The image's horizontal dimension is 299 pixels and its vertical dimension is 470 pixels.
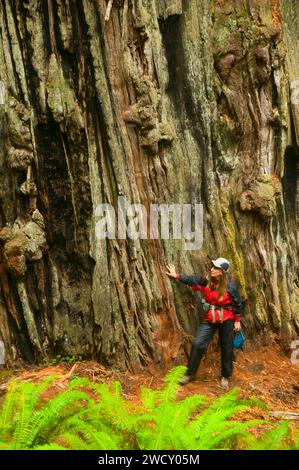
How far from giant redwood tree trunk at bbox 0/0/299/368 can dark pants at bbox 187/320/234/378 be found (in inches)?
14.1

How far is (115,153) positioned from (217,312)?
275cm

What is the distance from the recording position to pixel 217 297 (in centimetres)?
755

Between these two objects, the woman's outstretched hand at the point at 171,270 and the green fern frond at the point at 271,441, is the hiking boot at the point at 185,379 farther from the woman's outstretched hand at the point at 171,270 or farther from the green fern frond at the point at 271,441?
the green fern frond at the point at 271,441

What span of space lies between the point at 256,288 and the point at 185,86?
3505 mm

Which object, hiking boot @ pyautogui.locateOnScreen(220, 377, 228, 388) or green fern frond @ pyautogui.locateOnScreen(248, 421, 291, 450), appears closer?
green fern frond @ pyautogui.locateOnScreen(248, 421, 291, 450)

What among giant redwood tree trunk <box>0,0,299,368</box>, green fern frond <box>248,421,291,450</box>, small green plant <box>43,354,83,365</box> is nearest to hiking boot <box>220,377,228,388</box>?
giant redwood tree trunk <box>0,0,299,368</box>

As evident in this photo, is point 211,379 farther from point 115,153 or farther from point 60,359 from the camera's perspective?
point 115,153

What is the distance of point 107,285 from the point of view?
7.52m

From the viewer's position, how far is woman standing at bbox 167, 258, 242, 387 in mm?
7535

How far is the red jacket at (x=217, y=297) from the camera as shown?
7.56 meters

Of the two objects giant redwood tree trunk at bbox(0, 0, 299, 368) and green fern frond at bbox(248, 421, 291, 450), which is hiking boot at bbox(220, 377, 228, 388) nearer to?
giant redwood tree trunk at bbox(0, 0, 299, 368)

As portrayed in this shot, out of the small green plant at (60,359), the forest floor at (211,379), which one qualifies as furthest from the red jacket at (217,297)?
the small green plant at (60,359)

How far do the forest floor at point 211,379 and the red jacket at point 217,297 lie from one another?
88cm
